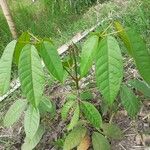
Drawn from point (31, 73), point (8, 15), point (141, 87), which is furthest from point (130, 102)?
point (8, 15)

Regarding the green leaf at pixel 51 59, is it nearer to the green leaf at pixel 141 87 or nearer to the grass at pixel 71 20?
the green leaf at pixel 141 87

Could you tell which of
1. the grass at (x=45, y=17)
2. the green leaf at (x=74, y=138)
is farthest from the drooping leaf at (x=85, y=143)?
the grass at (x=45, y=17)

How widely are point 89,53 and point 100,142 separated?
2.41 feet

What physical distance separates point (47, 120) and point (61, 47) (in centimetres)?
149

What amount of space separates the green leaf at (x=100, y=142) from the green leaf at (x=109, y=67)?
27.1 inches

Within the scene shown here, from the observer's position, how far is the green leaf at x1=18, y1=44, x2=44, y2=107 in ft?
4.92

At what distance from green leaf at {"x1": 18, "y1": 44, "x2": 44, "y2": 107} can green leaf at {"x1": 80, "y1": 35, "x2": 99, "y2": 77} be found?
15cm

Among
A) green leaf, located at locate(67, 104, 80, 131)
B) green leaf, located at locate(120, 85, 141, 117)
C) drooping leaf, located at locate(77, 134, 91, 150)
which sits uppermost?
green leaf, located at locate(67, 104, 80, 131)

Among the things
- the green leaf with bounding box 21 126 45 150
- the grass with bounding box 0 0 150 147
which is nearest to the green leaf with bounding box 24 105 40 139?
the green leaf with bounding box 21 126 45 150

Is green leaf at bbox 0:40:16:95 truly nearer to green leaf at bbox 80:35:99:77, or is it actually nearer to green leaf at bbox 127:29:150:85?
green leaf at bbox 80:35:99:77

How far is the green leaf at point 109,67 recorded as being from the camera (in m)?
1.44

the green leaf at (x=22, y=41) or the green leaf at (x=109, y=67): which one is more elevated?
the green leaf at (x=22, y=41)

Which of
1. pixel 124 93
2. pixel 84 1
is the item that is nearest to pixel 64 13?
pixel 84 1

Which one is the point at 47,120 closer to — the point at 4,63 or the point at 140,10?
the point at 4,63
